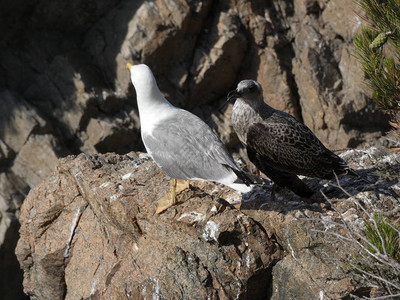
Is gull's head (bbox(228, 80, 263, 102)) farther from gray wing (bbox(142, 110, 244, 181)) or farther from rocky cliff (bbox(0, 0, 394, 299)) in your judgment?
rocky cliff (bbox(0, 0, 394, 299))

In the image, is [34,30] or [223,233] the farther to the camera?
[34,30]

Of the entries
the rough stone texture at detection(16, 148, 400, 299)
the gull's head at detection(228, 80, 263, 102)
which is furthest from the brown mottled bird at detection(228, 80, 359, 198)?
the rough stone texture at detection(16, 148, 400, 299)

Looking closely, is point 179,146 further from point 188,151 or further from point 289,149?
point 289,149

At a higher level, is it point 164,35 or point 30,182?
point 164,35

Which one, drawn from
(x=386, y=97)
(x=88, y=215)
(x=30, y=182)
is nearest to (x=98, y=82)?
(x=30, y=182)

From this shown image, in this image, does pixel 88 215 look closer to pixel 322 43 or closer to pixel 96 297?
pixel 96 297

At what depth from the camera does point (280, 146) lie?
4.27 m

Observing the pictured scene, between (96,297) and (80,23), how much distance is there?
243 inches

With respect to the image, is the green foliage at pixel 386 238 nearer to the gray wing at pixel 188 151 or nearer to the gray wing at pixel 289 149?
the gray wing at pixel 289 149

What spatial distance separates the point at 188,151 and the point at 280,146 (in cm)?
70

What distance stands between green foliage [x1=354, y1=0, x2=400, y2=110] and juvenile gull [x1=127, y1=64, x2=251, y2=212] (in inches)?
48.4

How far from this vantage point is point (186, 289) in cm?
392

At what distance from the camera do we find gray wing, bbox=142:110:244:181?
162 inches

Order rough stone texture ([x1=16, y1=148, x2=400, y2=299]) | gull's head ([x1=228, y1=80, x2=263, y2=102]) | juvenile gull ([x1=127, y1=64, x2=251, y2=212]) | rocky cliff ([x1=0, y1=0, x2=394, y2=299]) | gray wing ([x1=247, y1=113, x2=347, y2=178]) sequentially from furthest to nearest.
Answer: rocky cliff ([x1=0, y1=0, x2=394, y2=299])
gull's head ([x1=228, y1=80, x2=263, y2=102])
gray wing ([x1=247, y1=113, x2=347, y2=178])
juvenile gull ([x1=127, y1=64, x2=251, y2=212])
rough stone texture ([x1=16, y1=148, x2=400, y2=299])
